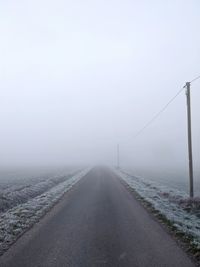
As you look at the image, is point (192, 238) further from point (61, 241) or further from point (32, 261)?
point (32, 261)

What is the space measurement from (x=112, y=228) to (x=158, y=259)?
465 centimetres

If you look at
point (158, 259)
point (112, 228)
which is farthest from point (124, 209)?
point (158, 259)

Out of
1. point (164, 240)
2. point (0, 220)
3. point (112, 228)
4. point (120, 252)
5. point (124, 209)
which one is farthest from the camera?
point (124, 209)

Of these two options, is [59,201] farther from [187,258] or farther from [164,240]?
[187,258]

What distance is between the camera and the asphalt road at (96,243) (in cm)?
971

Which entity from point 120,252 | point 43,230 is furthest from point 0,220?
point 120,252

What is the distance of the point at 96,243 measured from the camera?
38.6ft

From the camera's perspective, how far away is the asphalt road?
31.9 ft

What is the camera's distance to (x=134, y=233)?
13.3 meters

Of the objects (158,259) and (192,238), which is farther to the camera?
(192,238)

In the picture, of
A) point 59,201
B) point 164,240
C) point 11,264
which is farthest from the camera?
point 59,201

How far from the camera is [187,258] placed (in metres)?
9.92

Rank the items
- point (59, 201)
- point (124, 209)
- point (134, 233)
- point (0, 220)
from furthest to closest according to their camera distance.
Result: point (59, 201) < point (124, 209) < point (0, 220) < point (134, 233)

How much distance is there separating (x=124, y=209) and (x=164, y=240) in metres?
7.78
